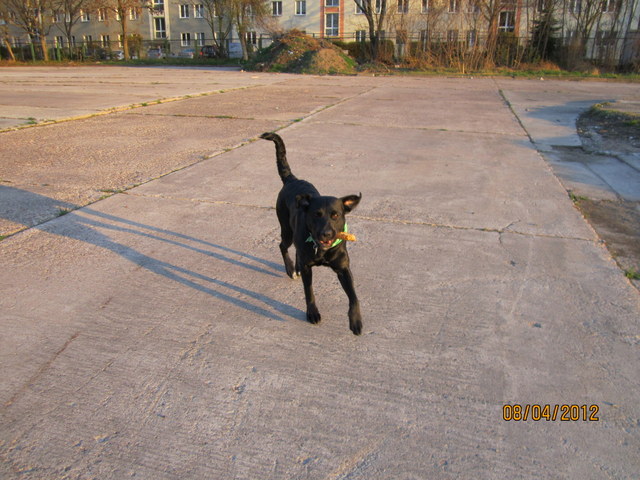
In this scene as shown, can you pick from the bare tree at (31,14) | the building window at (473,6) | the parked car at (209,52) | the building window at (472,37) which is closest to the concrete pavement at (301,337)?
the building window at (472,37)

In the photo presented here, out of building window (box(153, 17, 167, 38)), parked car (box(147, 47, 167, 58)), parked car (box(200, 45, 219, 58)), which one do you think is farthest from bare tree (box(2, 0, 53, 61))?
building window (box(153, 17, 167, 38))

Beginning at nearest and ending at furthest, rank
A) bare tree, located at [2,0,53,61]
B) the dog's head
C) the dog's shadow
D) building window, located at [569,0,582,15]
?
the dog's head < the dog's shadow < building window, located at [569,0,582,15] < bare tree, located at [2,0,53,61]

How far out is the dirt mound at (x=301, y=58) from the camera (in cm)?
2828

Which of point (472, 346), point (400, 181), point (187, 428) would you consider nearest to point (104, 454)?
point (187, 428)

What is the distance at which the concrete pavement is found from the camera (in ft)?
6.91

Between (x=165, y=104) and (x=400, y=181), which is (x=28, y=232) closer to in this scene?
(x=400, y=181)

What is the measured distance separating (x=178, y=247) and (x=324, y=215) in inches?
70.3

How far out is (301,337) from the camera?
2.95 meters

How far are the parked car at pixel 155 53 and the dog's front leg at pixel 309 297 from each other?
Result: 192 ft

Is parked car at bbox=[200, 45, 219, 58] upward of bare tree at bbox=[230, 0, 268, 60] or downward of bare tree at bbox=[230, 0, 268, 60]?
downward

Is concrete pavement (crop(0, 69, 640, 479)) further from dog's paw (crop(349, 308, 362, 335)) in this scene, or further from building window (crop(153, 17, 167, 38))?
building window (crop(153, 17, 167, 38))

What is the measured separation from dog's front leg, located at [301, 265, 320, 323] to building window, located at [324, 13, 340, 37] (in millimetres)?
55837
